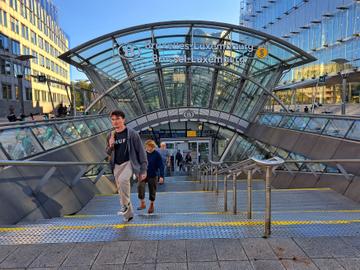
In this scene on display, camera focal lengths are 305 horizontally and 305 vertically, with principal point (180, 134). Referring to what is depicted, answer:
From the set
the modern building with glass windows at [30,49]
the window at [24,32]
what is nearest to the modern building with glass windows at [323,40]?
the modern building with glass windows at [30,49]

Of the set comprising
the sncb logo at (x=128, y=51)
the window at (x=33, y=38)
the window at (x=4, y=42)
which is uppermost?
the window at (x=33, y=38)

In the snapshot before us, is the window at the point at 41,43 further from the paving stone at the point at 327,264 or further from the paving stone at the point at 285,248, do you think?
the paving stone at the point at 327,264

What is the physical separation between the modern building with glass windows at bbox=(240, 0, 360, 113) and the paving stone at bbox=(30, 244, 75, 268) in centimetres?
2570

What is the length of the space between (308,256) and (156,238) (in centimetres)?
153

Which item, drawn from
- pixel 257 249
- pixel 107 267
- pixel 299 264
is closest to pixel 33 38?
pixel 107 267

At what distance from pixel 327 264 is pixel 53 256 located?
99.3 inches

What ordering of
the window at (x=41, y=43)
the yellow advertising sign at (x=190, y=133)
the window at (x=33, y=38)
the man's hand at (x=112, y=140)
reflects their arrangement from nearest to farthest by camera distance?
1. the man's hand at (x=112, y=140)
2. the yellow advertising sign at (x=190, y=133)
3. the window at (x=33, y=38)
4. the window at (x=41, y=43)

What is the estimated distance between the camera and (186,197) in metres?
8.63

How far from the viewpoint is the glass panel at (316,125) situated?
11648 mm

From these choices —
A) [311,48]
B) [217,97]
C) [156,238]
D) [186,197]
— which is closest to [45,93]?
[217,97]

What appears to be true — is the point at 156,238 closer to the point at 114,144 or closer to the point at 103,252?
the point at 103,252

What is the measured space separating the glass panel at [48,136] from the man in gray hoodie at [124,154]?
3.54 metres

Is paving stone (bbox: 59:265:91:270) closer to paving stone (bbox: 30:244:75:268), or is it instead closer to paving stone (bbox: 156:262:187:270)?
paving stone (bbox: 30:244:75:268)

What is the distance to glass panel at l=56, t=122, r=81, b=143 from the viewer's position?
9.06 metres
